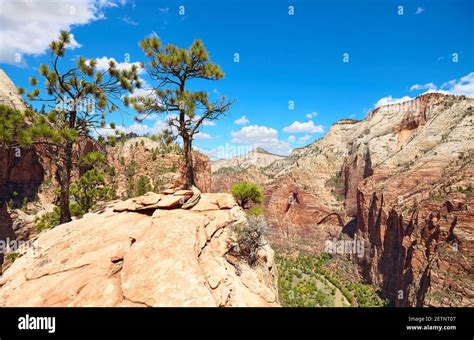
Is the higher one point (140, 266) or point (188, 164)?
point (188, 164)

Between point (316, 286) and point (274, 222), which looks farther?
point (274, 222)

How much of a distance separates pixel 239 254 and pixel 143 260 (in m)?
3.81

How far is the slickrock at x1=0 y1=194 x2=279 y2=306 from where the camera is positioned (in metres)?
6.44

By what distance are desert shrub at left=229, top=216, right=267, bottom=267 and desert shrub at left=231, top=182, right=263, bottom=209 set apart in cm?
494

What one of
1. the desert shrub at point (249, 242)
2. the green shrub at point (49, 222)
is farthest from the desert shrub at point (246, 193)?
the green shrub at point (49, 222)

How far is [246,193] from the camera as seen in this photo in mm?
15406

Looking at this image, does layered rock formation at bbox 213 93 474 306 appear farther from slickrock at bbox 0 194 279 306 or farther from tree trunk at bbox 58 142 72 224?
tree trunk at bbox 58 142 72 224

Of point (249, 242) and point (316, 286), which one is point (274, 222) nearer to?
point (316, 286)

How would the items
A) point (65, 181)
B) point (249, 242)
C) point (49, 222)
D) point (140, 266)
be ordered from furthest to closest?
point (49, 222), point (65, 181), point (249, 242), point (140, 266)

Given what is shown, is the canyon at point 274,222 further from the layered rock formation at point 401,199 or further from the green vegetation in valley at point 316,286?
the green vegetation in valley at point 316,286

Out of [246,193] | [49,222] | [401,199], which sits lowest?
[401,199]

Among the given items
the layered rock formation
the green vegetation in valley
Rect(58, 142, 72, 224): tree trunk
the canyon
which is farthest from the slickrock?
the green vegetation in valley

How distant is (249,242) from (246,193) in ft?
17.9

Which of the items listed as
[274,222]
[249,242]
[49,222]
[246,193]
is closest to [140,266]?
[249,242]
